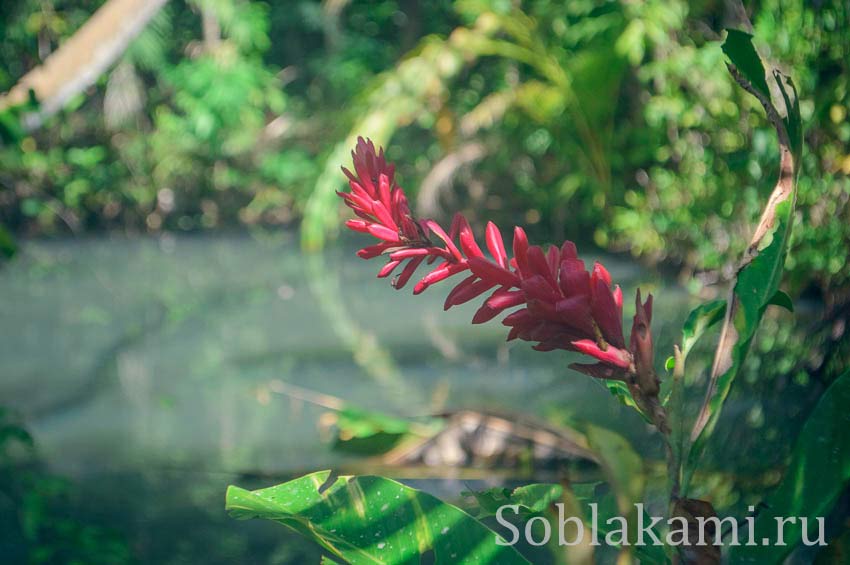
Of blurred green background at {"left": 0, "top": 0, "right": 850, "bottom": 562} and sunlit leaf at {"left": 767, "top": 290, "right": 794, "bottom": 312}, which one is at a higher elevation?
sunlit leaf at {"left": 767, "top": 290, "right": 794, "bottom": 312}

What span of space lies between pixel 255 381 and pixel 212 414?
42 centimetres

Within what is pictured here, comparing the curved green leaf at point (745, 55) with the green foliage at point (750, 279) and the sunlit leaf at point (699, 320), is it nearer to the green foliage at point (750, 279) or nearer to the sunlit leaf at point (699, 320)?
the green foliage at point (750, 279)

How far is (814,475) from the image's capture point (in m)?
0.64

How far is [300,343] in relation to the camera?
149 inches

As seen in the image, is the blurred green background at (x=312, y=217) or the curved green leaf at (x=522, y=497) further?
the blurred green background at (x=312, y=217)

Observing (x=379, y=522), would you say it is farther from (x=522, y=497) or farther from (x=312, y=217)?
(x=312, y=217)

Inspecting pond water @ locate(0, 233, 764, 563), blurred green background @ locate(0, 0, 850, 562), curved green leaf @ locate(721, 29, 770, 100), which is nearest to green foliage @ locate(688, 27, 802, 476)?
curved green leaf @ locate(721, 29, 770, 100)

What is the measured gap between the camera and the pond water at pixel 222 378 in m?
1.97

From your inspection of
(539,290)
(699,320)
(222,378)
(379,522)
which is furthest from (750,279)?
(222,378)

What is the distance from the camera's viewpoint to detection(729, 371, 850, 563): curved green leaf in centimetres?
63

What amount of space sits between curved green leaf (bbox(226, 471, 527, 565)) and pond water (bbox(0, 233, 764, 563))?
0.98 meters

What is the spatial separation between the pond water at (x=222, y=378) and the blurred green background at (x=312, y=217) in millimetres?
15

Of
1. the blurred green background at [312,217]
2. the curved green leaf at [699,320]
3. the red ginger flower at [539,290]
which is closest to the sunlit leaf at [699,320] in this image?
the curved green leaf at [699,320]

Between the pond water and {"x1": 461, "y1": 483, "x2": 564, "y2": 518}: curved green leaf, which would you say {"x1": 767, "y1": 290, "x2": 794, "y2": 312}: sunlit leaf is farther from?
the pond water
